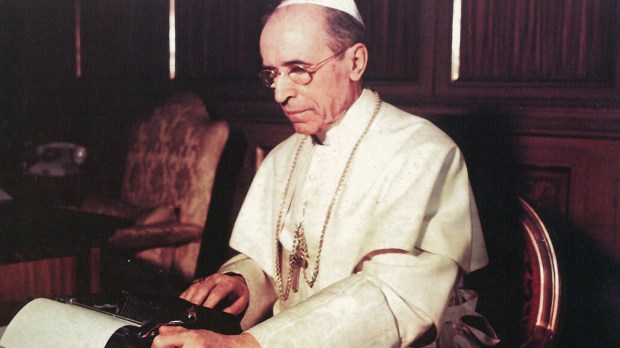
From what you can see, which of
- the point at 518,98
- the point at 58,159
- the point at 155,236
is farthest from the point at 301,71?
the point at 58,159

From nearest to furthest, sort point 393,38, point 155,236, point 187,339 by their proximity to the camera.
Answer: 1. point 187,339
2. point 393,38
3. point 155,236

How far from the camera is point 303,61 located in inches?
72.4

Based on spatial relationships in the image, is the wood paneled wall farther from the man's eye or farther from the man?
the man's eye

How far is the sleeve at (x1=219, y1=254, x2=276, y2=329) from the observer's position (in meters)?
2.05

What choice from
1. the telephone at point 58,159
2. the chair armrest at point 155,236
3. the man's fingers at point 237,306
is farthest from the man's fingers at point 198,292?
the telephone at point 58,159

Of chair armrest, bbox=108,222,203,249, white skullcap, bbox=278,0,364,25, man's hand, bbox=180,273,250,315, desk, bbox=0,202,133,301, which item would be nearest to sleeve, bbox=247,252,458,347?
man's hand, bbox=180,273,250,315

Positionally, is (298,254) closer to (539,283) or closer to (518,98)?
(539,283)

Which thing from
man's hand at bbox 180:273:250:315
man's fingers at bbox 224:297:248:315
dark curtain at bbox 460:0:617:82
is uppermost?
dark curtain at bbox 460:0:617:82

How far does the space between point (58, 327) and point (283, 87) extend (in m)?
0.82

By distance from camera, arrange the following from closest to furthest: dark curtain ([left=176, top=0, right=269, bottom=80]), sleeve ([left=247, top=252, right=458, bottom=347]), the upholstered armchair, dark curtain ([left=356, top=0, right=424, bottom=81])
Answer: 1. sleeve ([left=247, top=252, right=458, bottom=347])
2. dark curtain ([left=356, top=0, right=424, bottom=81])
3. the upholstered armchair
4. dark curtain ([left=176, top=0, right=269, bottom=80])

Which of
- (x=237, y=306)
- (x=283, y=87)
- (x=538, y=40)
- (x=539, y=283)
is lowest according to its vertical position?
(x=237, y=306)

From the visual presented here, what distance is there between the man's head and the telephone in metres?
3.02

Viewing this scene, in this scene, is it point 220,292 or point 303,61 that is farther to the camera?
point 220,292

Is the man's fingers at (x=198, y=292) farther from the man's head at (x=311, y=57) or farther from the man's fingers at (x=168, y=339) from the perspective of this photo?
the man's head at (x=311, y=57)
